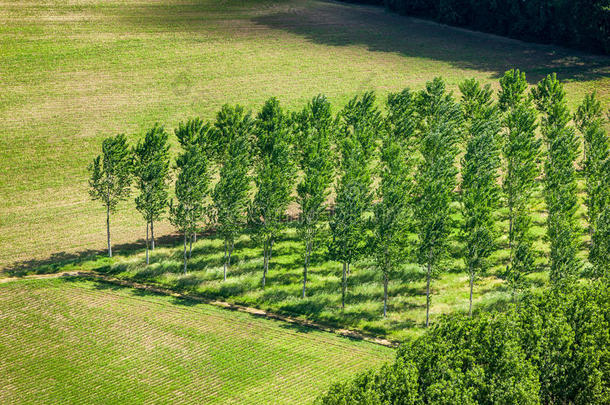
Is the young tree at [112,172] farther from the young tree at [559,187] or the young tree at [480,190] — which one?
the young tree at [559,187]

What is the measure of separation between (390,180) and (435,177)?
568 cm

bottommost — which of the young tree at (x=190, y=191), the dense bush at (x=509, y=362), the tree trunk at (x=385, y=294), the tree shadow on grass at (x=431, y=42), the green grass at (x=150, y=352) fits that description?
the green grass at (x=150, y=352)

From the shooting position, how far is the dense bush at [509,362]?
49531mm

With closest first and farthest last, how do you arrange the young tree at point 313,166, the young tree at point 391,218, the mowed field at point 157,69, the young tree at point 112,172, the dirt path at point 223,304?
the dirt path at point 223,304 < the young tree at point 391,218 < the young tree at point 313,166 < the young tree at point 112,172 < the mowed field at point 157,69

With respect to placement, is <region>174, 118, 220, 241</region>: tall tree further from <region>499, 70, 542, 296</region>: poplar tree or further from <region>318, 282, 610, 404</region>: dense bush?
<region>318, 282, 610, 404</region>: dense bush

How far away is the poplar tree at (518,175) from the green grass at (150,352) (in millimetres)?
18561

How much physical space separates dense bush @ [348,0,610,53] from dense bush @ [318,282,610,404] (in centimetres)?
10953

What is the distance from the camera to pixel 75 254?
9106 centimetres

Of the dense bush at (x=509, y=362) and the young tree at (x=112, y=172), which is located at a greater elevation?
the young tree at (x=112, y=172)

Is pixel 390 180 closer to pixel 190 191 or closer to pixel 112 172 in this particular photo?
pixel 190 191

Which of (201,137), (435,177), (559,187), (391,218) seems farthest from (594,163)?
(201,137)

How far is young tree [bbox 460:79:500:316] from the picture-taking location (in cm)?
7650

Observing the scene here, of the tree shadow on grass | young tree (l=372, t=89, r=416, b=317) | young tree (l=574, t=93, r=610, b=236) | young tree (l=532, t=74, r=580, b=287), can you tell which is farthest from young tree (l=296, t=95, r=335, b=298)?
the tree shadow on grass

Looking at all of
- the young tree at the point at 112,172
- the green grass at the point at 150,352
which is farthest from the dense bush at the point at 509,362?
the young tree at the point at 112,172
